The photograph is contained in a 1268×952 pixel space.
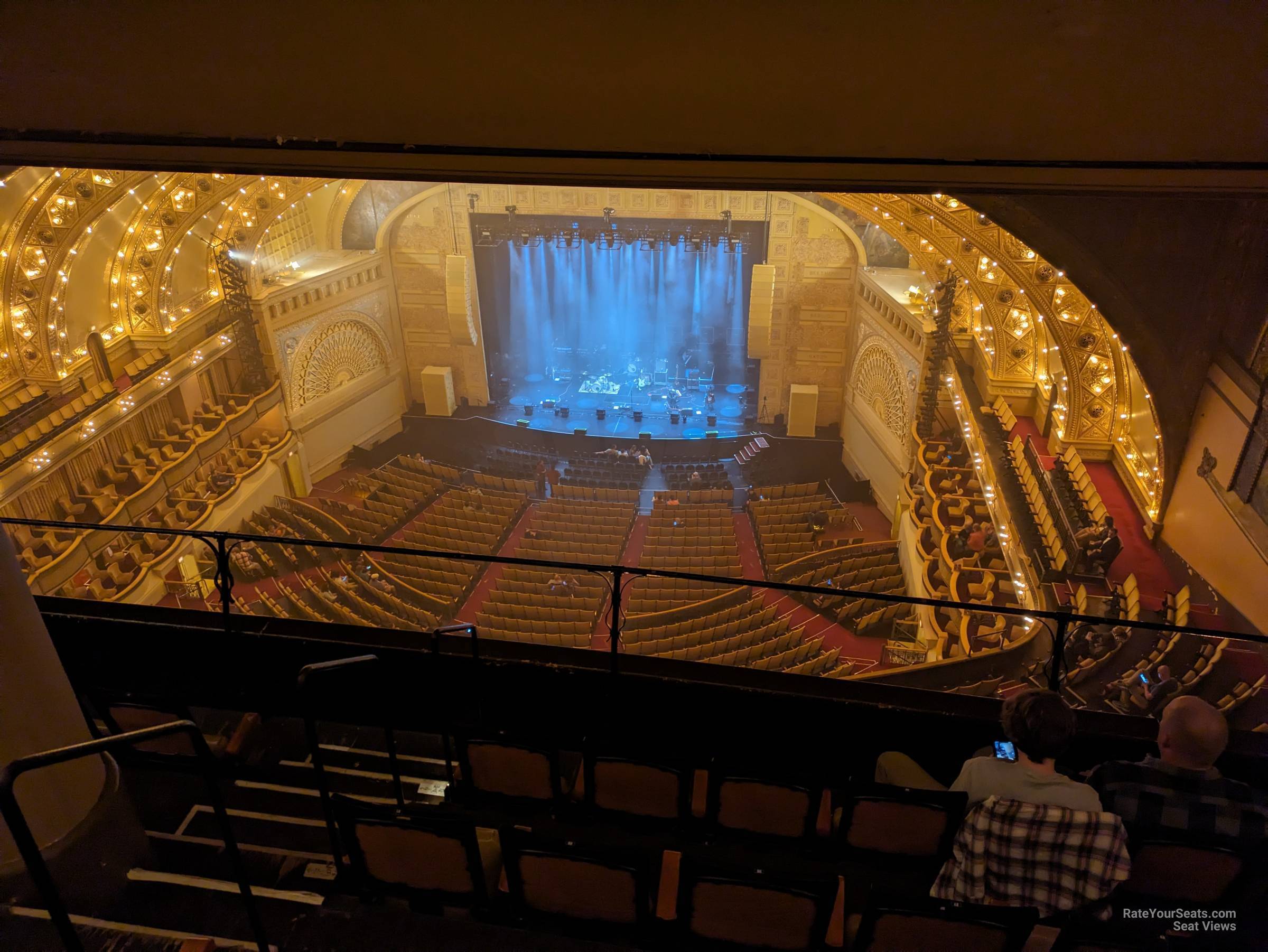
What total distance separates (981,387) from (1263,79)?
A: 9.62m

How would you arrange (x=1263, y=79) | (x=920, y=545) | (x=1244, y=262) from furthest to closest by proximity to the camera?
(x=920, y=545), (x=1244, y=262), (x=1263, y=79)

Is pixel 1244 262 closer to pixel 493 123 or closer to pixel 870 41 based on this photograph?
pixel 870 41

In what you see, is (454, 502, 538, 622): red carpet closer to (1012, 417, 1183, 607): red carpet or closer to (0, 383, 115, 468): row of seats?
(0, 383, 115, 468): row of seats

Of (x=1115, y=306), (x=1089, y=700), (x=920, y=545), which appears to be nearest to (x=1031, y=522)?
(x=920, y=545)

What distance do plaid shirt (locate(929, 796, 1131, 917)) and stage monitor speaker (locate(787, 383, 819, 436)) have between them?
15.3 metres

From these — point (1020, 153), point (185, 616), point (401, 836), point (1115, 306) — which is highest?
point (1020, 153)

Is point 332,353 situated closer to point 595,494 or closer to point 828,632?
point 595,494

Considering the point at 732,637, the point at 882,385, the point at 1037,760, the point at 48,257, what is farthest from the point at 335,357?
the point at 1037,760

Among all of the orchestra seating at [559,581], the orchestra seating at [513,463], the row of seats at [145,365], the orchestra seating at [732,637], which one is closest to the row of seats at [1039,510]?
the orchestra seating at [732,637]

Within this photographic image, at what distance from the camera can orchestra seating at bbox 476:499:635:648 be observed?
34.3 ft

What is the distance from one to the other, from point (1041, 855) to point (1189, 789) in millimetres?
557

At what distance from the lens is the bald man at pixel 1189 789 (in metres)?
2.29

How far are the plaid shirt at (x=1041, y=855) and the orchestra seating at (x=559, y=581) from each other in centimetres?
606

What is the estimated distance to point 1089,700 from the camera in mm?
5512
